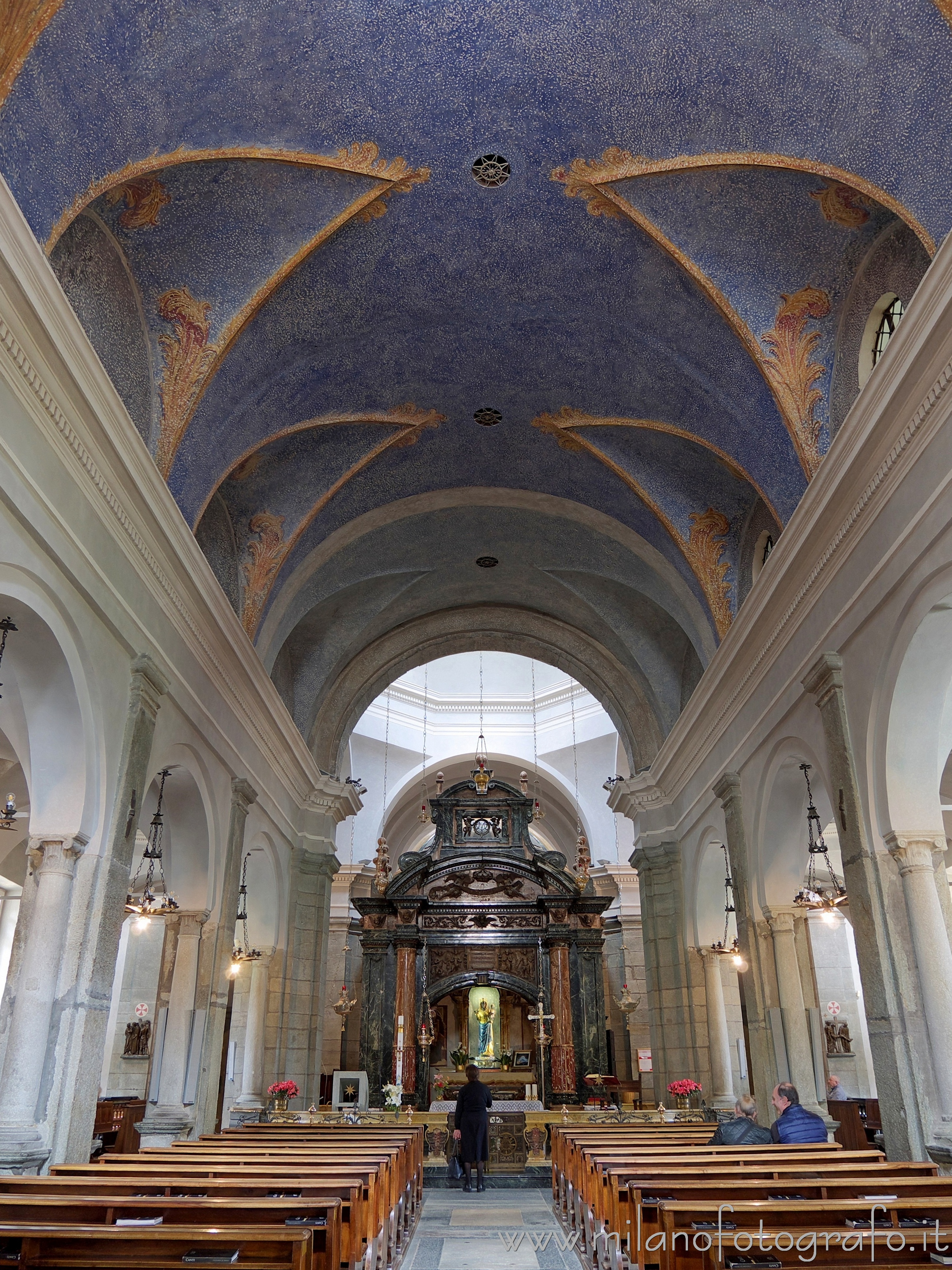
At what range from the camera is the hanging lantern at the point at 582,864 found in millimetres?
18703

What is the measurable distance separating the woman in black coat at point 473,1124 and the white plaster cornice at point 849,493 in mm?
4813

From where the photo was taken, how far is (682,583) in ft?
39.3

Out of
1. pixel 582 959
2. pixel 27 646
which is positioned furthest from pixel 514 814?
pixel 27 646

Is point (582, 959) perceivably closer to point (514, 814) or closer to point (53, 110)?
point (514, 814)

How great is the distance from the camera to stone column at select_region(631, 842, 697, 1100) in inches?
514

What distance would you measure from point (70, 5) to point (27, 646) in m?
3.80

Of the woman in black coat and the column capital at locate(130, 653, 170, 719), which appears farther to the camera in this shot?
the woman in black coat

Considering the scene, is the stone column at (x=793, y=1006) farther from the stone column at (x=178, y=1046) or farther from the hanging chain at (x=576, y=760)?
the hanging chain at (x=576, y=760)

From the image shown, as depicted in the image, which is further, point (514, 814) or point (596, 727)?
point (596, 727)

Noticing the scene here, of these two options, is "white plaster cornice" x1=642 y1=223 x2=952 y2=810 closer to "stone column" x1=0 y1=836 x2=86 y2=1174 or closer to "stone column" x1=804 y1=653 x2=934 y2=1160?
"stone column" x1=804 y1=653 x2=934 y2=1160

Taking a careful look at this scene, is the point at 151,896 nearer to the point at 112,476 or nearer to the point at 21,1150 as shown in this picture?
the point at 21,1150

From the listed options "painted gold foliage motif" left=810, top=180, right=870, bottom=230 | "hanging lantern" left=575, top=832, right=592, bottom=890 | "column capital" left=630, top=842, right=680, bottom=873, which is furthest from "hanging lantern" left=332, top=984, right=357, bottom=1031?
"painted gold foliage motif" left=810, top=180, right=870, bottom=230

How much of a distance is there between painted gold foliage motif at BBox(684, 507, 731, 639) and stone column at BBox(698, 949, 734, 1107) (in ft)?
14.8

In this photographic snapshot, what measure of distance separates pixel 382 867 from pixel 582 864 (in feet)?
12.7
